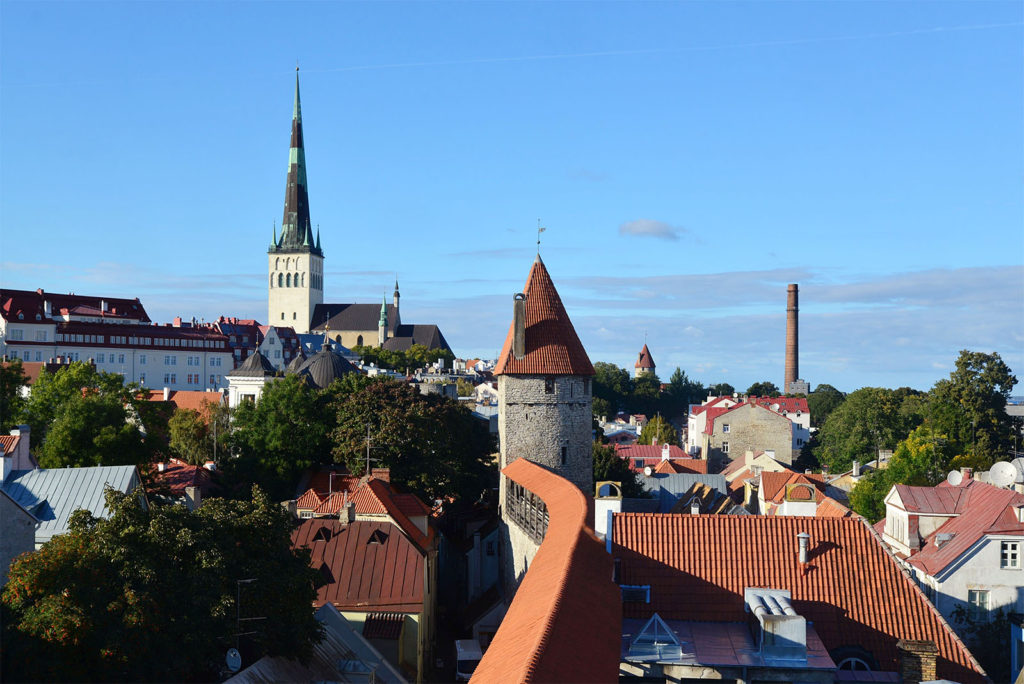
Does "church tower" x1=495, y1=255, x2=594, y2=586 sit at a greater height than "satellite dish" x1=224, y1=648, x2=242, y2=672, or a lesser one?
greater

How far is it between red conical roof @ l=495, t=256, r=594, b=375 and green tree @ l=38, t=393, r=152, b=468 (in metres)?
13.6

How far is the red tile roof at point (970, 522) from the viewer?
2612 centimetres

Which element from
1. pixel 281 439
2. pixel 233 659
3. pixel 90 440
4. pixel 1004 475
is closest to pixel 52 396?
pixel 90 440

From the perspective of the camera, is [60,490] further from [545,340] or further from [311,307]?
[311,307]

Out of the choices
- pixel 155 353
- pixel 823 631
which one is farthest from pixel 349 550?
pixel 155 353

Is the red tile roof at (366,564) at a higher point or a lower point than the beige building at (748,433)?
lower

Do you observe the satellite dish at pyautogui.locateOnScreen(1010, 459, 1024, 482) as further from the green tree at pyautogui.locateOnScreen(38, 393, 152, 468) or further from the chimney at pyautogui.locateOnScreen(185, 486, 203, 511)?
the green tree at pyautogui.locateOnScreen(38, 393, 152, 468)

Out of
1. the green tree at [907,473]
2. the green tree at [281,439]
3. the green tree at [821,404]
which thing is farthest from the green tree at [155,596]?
the green tree at [821,404]

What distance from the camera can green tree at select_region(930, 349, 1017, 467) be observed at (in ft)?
181

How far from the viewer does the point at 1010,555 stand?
84.8 ft

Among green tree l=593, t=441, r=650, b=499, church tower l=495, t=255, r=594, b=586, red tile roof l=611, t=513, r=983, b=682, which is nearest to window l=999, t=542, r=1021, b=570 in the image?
red tile roof l=611, t=513, r=983, b=682

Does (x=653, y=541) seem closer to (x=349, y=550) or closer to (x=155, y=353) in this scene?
(x=349, y=550)

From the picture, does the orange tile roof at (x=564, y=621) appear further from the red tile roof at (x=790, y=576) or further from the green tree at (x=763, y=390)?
the green tree at (x=763, y=390)

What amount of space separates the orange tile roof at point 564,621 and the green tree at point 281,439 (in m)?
26.8
